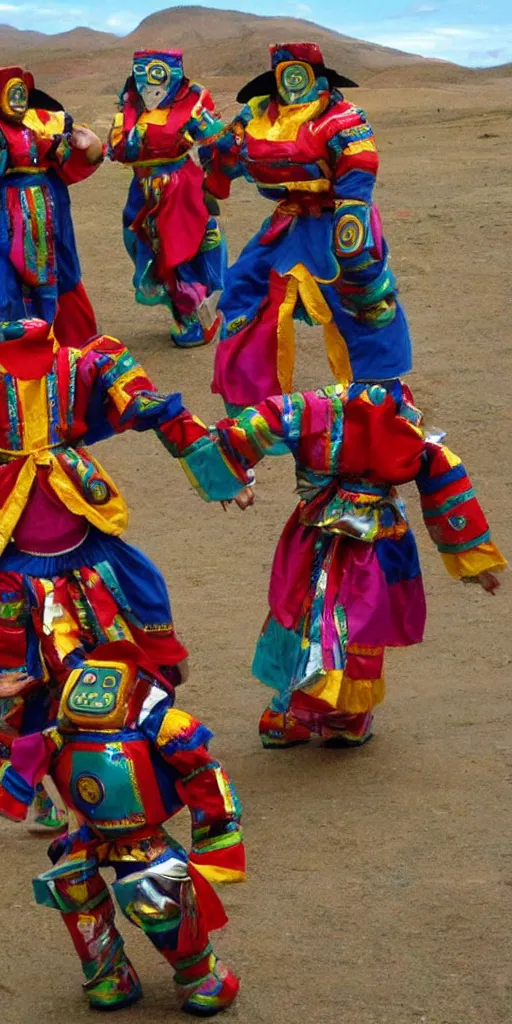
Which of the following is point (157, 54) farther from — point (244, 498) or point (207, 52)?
point (207, 52)

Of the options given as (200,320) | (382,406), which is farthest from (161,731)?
(200,320)

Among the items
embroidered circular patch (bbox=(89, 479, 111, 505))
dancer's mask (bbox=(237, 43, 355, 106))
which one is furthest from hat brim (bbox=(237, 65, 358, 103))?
embroidered circular patch (bbox=(89, 479, 111, 505))

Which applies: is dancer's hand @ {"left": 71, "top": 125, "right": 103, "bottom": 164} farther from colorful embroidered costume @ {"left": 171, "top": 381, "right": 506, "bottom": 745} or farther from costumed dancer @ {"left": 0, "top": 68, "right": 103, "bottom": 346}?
colorful embroidered costume @ {"left": 171, "top": 381, "right": 506, "bottom": 745}

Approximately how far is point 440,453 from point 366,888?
1460 millimetres

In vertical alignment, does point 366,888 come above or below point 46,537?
below

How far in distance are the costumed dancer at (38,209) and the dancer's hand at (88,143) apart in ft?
0.08

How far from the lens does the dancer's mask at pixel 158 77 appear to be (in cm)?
950

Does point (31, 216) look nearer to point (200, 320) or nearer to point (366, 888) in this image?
point (200, 320)

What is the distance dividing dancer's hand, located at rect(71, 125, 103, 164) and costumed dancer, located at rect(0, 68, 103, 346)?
25mm

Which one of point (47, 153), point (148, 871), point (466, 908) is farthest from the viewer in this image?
point (47, 153)

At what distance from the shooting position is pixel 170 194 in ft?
32.2

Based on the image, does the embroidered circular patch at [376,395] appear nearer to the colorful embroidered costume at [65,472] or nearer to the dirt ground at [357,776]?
the colorful embroidered costume at [65,472]

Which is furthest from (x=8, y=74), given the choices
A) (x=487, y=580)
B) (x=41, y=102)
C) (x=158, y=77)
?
(x=487, y=580)

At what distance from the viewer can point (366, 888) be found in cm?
505
